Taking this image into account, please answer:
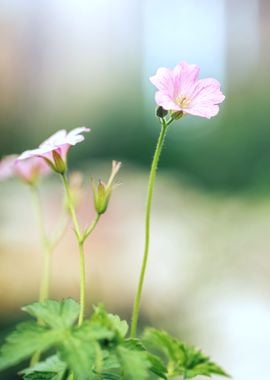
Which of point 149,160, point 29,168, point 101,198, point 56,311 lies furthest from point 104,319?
point 149,160

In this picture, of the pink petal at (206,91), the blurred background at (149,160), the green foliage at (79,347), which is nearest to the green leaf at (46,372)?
the green foliage at (79,347)

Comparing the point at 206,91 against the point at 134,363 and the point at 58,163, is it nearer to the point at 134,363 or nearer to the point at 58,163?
the point at 58,163

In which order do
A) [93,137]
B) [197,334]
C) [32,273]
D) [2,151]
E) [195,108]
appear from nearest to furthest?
[195,108], [197,334], [32,273], [2,151], [93,137]

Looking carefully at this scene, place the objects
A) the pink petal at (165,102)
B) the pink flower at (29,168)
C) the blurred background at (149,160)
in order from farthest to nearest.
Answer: the blurred background at (149,160)
the pink flower at (29,168)
the pink petal at (165,102)

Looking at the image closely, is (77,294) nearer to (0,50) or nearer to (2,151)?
(2,151)

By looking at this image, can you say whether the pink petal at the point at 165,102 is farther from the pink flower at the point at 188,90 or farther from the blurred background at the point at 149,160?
the blurred background at the point at 149,160

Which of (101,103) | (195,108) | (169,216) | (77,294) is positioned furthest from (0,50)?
(195,108)

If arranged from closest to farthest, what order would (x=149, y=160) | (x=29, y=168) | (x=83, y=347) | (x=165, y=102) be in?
(x=83, y=347)
(x=165, y=102)
(x=29, y=168)
(x=149, y=160)
